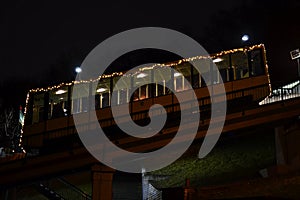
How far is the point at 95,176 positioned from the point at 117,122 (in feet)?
12.7

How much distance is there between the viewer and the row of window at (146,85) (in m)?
22.6

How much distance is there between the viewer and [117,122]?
21.8 meters

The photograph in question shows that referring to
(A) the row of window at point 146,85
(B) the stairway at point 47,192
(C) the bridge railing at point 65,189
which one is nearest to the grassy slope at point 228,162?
(A) the row of window at point 146,85

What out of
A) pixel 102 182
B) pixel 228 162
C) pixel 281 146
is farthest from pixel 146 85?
pixel 281 146

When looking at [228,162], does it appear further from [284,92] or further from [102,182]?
[102,182]

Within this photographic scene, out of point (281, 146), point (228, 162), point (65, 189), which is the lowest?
point (65, 189)

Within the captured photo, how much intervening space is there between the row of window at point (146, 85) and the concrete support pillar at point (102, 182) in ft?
19.4

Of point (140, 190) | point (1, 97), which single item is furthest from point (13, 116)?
point (140, 190)

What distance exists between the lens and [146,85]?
2389 cm

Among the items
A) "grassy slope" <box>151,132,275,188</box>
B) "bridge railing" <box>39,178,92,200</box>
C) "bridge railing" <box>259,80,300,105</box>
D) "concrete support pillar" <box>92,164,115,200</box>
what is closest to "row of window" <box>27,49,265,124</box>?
"bridge railing" <box>259,80,300,105</box>

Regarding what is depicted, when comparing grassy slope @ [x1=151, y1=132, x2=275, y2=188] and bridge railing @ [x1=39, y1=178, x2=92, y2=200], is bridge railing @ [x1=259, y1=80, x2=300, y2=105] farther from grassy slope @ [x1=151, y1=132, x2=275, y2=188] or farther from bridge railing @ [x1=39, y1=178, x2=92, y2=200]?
bridge railing @ [x1=39, y1=178, x2=92, y2=200]

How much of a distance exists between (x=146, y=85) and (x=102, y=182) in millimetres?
6974

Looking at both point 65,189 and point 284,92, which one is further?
point 65,189

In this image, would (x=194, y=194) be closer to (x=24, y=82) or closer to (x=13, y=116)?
(x=13, y=116)
